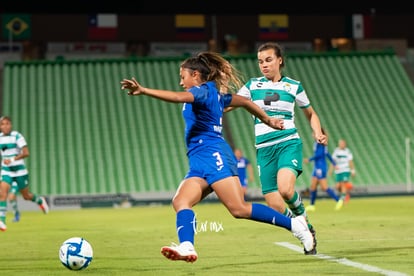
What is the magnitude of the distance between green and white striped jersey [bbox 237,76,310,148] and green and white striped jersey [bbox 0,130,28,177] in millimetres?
8280

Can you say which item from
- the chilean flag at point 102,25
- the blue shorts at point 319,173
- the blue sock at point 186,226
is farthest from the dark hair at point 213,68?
the chilean flag at point 102,25

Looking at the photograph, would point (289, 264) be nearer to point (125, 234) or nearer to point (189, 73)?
point (189, 73)

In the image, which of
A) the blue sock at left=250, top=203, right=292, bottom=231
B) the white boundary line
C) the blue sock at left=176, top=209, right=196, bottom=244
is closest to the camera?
the white boundary line

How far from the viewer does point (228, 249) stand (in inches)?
431

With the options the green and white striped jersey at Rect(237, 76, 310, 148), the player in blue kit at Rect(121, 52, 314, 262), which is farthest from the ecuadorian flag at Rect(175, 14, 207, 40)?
the player in blue kit at Rect(121, 52, 314, 262)

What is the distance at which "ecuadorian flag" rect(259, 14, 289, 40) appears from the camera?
4009 centimetres

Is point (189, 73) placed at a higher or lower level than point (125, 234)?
higher

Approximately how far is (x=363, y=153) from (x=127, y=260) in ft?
83.8

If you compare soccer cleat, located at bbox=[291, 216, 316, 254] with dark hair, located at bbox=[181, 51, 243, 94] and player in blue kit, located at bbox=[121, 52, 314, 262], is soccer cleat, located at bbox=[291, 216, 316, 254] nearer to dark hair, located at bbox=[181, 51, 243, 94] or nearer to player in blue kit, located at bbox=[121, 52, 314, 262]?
player in blue kit, located at bbox=[121, 52, 314, 262]

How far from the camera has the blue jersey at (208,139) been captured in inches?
331

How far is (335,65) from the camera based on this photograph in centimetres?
3956

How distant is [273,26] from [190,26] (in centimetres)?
365

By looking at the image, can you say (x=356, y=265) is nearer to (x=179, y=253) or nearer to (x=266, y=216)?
(x=266, y=216)

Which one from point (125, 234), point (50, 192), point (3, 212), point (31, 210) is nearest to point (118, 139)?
point (50, 192)
